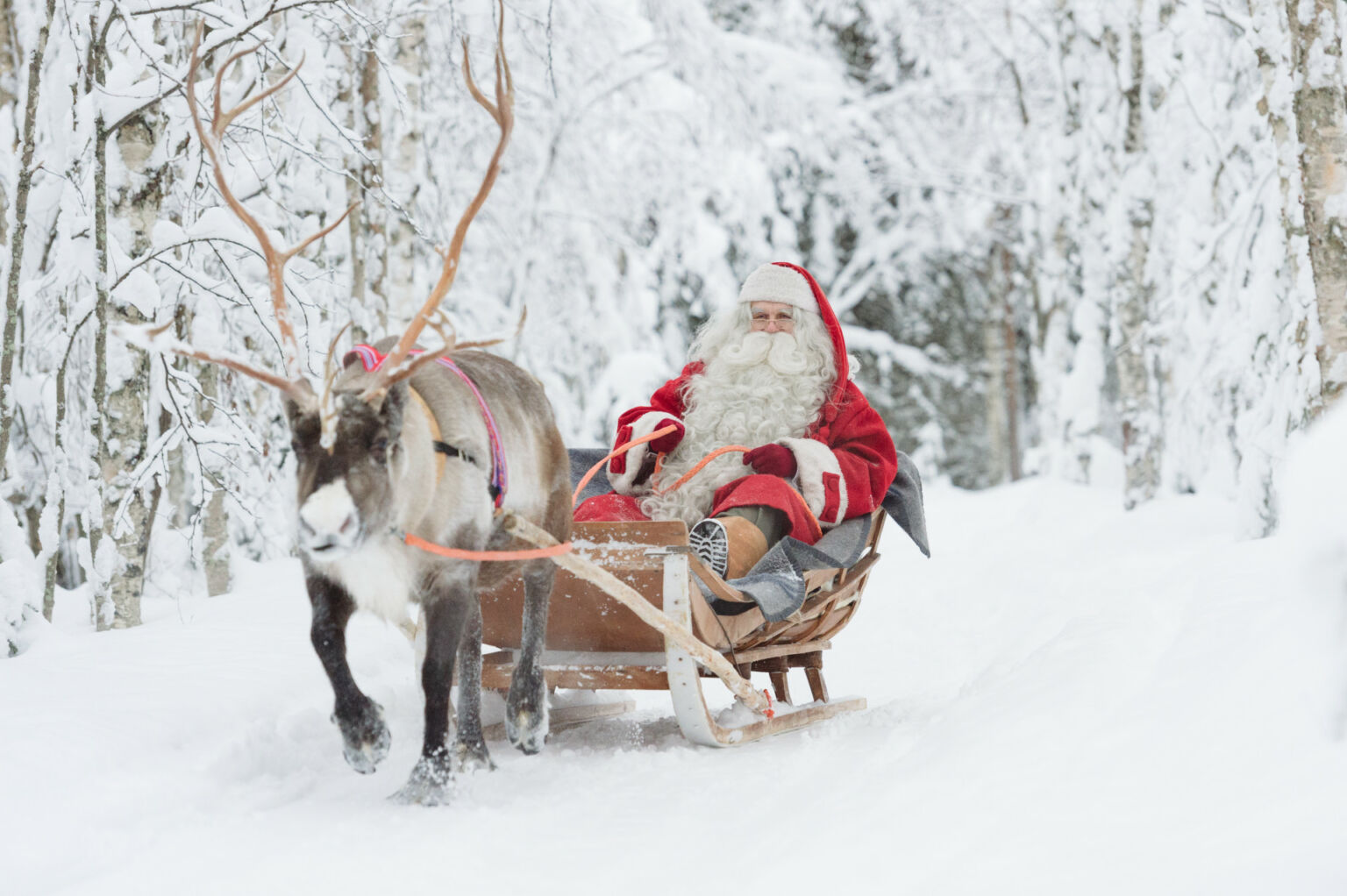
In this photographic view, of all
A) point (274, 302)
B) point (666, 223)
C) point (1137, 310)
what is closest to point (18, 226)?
point (274, 302)

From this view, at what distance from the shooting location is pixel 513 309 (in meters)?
10.7

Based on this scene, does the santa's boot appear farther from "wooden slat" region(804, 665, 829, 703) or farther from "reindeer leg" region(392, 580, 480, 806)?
"reindeer leg" region(392, 580, 480, 806)

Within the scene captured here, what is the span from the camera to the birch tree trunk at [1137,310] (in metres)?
9.48

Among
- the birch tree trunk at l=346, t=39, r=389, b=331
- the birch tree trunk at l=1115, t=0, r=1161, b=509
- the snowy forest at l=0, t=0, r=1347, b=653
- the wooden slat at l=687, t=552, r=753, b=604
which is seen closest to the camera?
the wooden slat at l=687, t=552, r=753, b=604

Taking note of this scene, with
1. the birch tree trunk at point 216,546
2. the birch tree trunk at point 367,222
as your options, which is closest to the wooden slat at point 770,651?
the birch tree trunk at point 216,546

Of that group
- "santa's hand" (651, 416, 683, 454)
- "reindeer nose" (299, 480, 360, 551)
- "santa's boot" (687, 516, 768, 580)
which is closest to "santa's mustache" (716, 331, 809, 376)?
"santa's hand" (651, 416, 683, 454)

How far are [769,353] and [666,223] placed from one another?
9.45 m

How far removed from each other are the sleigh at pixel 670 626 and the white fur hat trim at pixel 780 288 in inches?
35.4

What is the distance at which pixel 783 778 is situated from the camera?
3.12m

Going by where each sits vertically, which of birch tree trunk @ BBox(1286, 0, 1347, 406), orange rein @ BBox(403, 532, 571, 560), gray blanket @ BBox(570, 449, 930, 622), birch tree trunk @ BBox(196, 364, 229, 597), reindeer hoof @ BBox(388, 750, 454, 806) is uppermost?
birch tree trunk @ BBox(1286, 0, 1347, 406)

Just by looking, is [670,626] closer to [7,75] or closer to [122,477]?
[122,477]

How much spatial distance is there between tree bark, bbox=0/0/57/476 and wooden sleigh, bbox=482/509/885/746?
1.66m

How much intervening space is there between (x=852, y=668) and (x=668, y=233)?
360 inches

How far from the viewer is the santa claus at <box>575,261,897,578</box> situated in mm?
3955
